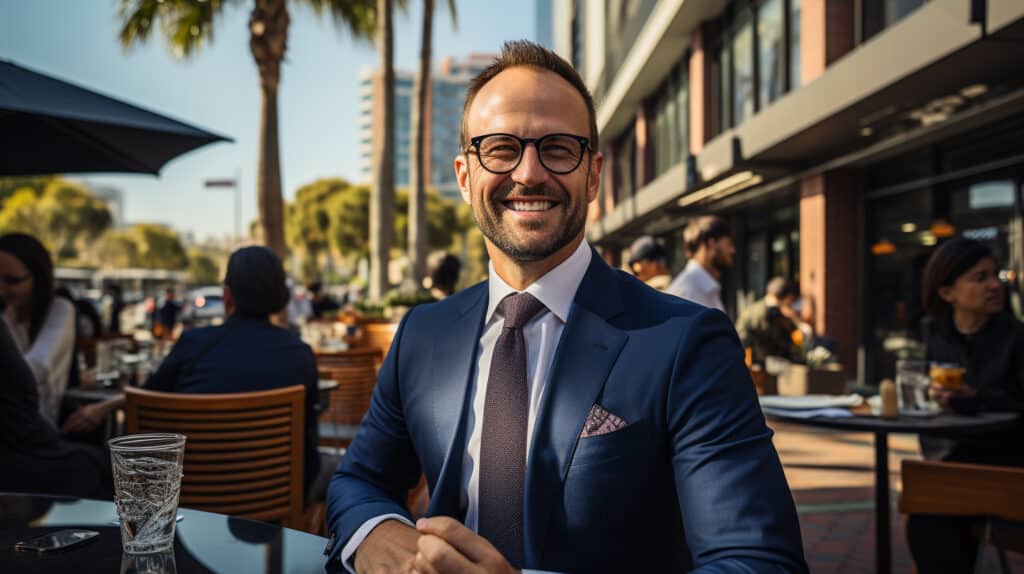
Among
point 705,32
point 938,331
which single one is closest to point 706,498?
point 938,331

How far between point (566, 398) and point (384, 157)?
1278cm

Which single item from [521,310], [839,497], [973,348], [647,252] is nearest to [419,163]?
[647,252]

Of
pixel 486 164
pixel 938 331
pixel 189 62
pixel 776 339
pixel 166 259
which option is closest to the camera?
pixel 486 164

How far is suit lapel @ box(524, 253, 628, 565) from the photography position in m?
1.31

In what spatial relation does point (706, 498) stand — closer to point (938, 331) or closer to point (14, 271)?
point (938, 331)

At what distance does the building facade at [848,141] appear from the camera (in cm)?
715

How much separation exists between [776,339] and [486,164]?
627 centimetres

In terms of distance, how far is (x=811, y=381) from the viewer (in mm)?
6523

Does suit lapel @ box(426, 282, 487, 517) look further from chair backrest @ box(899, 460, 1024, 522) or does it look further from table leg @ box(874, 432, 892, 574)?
table leg @ box(874, 432, 892, 574)

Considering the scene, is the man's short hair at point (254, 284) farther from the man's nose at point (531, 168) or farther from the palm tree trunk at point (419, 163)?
the palm tree trunk at point (419, 163)

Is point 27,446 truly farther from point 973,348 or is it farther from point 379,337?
point 379,337

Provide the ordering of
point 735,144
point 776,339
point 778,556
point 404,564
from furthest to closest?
1. point 735,144
2. point 776,339
3. point 404,564
4. point 778,556

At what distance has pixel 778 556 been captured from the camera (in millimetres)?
1130

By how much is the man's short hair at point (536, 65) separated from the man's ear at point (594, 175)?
0.02 m
